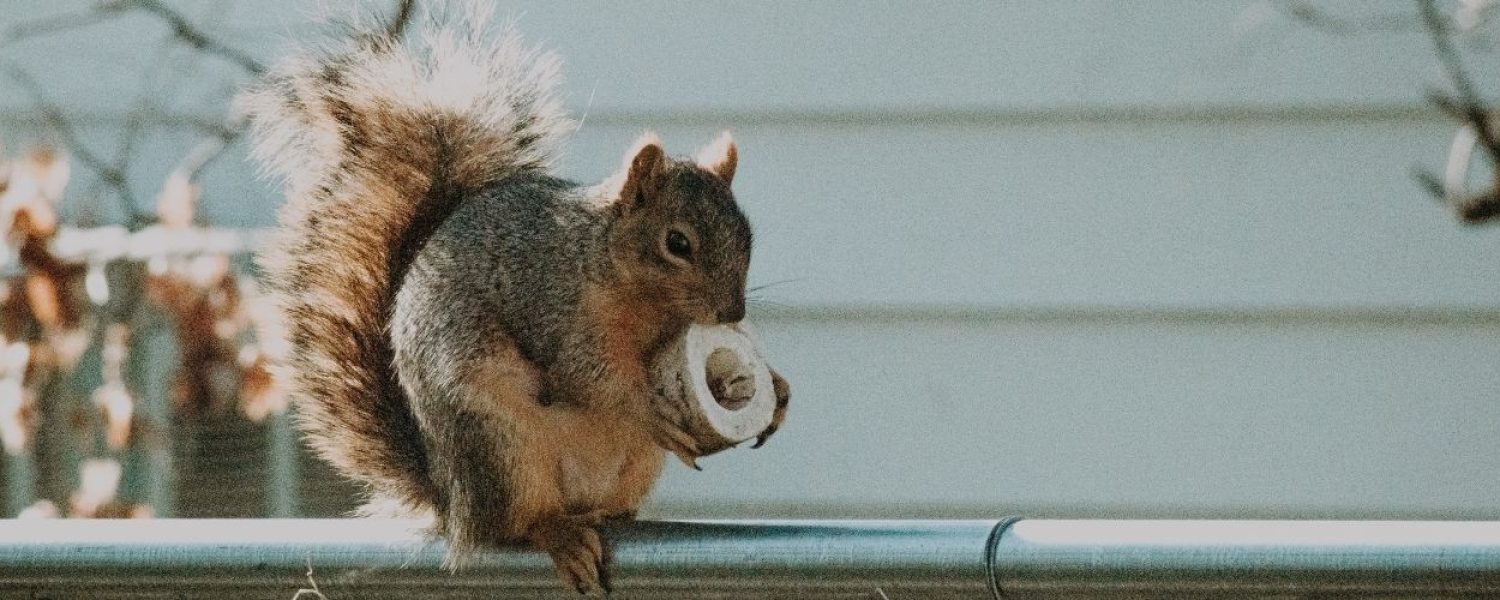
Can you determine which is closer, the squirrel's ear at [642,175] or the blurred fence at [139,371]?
the squirrel's ear at [642,175]

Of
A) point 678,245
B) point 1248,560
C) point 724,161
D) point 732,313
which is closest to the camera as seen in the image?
point 1248,560

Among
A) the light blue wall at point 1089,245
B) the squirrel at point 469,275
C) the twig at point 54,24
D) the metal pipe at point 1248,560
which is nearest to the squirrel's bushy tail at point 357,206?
the squirrel at point 469,275

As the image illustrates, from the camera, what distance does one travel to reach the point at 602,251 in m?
1.91

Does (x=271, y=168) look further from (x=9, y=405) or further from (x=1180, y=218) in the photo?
(x=1180, y=218)

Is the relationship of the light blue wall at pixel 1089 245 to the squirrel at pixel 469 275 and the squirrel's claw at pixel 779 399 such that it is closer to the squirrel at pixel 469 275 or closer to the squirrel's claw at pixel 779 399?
the squirrel at pixel 469 275

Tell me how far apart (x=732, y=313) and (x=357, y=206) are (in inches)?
15.9

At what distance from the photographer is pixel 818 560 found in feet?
3.81

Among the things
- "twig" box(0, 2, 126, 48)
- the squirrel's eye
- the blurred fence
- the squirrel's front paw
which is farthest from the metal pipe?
"twig" box(0, 2, 126, 48)

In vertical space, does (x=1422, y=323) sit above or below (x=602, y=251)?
above

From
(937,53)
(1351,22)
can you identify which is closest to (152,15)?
(937,53)

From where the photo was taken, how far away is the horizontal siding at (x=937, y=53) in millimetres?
2967

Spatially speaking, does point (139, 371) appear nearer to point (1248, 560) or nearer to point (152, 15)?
point (152, 15)

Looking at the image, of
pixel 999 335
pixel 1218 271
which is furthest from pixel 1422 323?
pixel 999 335

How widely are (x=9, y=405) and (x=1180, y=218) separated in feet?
5.78
